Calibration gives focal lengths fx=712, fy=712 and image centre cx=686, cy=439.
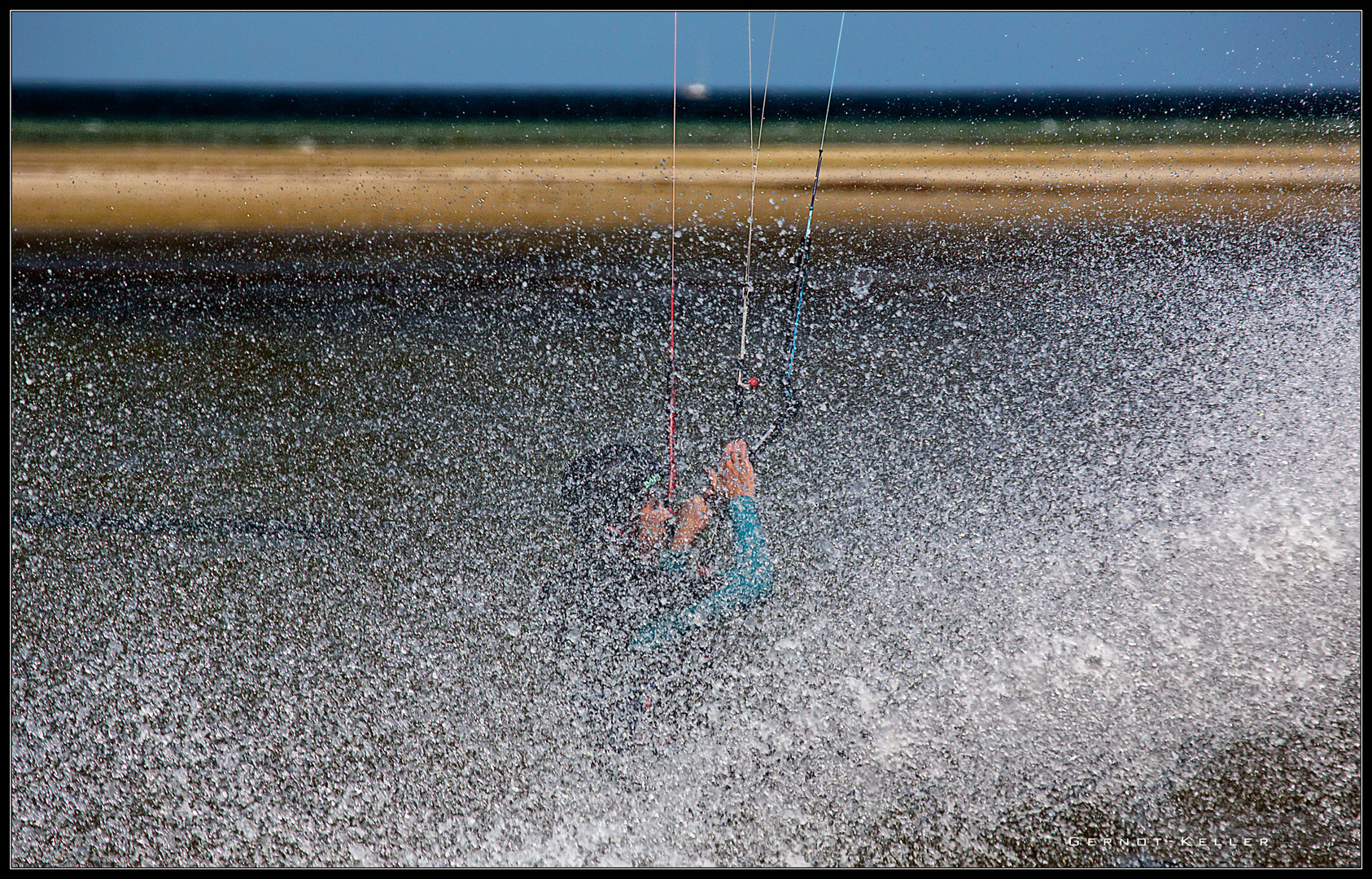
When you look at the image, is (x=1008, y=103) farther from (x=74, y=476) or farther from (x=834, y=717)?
(x=74, y=476)

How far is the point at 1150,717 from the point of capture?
4.22ft

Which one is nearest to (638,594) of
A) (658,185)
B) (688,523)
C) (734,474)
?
(688,523)

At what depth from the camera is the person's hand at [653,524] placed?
1.35 m

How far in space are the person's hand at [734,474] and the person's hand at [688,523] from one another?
0.20ft

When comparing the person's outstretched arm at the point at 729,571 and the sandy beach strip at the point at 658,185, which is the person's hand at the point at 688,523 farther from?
the sandy beach strip at the point at 658,185

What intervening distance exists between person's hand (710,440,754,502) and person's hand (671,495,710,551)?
6 cm

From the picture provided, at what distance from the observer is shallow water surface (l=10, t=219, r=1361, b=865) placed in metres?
1.28

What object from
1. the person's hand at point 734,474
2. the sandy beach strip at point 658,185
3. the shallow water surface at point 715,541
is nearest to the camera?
the shallow water surface at point 715,541

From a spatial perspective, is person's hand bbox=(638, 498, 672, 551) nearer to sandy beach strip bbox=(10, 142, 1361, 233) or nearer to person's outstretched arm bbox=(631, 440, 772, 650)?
person's outstretched arm bbox=(631, 440, 772, 650)

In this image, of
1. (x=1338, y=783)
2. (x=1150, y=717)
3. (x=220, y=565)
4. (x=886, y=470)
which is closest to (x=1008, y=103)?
(x=886, y=470)

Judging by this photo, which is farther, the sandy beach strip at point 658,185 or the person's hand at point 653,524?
the sandy beach strip at point 658,185

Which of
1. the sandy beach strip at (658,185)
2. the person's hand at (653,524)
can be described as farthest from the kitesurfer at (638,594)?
the sandy beach strip at (658,185)

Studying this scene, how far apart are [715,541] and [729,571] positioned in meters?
0.07

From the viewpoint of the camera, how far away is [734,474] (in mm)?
1432
